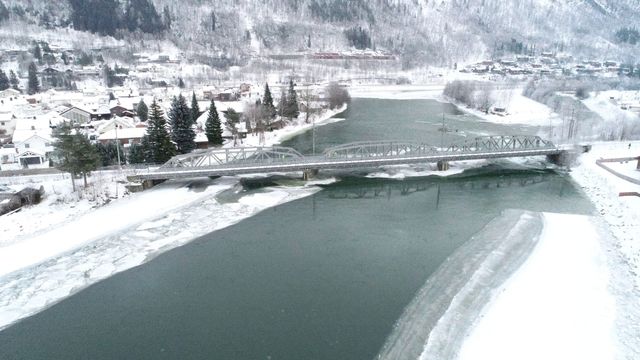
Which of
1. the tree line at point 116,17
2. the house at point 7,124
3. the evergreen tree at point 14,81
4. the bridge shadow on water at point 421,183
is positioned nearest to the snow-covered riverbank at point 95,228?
the bridge shadow on water at point 421,183

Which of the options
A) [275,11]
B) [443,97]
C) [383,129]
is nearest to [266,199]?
[383,129]

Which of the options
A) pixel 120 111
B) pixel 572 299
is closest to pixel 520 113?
pixel 572 299

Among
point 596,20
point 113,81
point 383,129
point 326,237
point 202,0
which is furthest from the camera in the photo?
point 596,20

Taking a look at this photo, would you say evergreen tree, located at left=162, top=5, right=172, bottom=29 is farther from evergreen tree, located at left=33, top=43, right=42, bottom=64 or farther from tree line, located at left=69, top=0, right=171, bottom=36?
evergreen tree, located at left=33, top=43, right=42, bottom=64

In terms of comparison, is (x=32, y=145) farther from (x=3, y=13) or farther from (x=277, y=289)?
(x=3, y=13)

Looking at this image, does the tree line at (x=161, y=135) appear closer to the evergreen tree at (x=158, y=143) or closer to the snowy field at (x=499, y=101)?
the evergreen tree at (x=158, y=143)

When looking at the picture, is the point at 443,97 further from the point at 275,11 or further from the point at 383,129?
the point at 275,11
